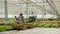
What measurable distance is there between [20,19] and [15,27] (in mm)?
6992

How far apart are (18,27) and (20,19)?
7.10m

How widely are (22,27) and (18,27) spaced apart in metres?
0.30

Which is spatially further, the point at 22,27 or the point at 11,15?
the point at 11,15

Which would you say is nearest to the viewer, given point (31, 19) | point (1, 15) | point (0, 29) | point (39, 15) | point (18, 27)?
point (0, 29)

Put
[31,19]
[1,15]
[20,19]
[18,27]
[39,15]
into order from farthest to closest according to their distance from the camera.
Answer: [39,15] → [1,15] → [31,19] → [20,19] → [18,27]

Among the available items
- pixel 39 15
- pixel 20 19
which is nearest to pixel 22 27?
pixel 20 19

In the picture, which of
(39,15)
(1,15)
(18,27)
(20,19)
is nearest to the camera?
(18,27)

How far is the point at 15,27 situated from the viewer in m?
10.5

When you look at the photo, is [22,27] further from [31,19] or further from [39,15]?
[39,15]

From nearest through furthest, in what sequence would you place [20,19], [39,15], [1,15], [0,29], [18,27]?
1. [0,29]
2. [18,27]
3. [20,19]
4. [1,15]
5. [39,15]

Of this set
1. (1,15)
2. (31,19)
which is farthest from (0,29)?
(1,15)

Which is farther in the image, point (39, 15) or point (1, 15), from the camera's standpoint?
point (39, 15)

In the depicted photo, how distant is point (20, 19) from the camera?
1750cm

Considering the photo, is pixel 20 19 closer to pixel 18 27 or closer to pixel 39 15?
pixel 18 27
